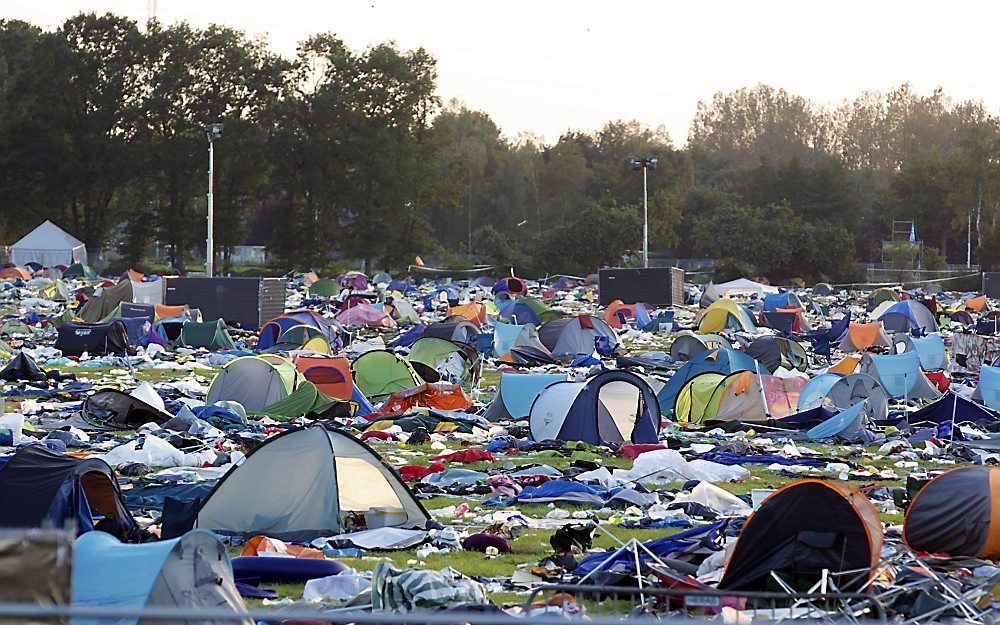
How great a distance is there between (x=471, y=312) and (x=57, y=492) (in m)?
27.8

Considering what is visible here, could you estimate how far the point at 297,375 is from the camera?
19219 mm

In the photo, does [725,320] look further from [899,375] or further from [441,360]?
[899,375]

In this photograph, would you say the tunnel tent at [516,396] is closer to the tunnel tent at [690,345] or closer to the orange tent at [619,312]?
the tunnel tent at [690,345]

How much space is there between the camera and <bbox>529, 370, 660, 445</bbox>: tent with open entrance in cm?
1599

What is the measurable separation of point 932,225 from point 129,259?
148 ft

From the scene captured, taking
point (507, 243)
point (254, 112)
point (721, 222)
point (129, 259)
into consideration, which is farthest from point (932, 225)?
point (129, 259)

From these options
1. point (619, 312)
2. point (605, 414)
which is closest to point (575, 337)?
point (619, 312)

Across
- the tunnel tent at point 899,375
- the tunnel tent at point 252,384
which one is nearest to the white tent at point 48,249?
the tunnel tent at point 252,384

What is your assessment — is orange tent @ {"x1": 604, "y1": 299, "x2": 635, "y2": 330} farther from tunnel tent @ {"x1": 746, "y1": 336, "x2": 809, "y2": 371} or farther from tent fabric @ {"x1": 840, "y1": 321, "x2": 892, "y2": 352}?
tunnel tent @ {"x1": 746, "y1": 336, "x2": 809, "y2": 371}

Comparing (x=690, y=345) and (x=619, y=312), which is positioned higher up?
(x=619, y=312)

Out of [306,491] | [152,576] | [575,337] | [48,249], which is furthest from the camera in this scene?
[48,249]

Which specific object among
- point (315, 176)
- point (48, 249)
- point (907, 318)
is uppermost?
point (315, 176)

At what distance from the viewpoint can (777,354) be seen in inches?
1011

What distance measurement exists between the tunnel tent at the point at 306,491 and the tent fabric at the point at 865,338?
72.1 feet
